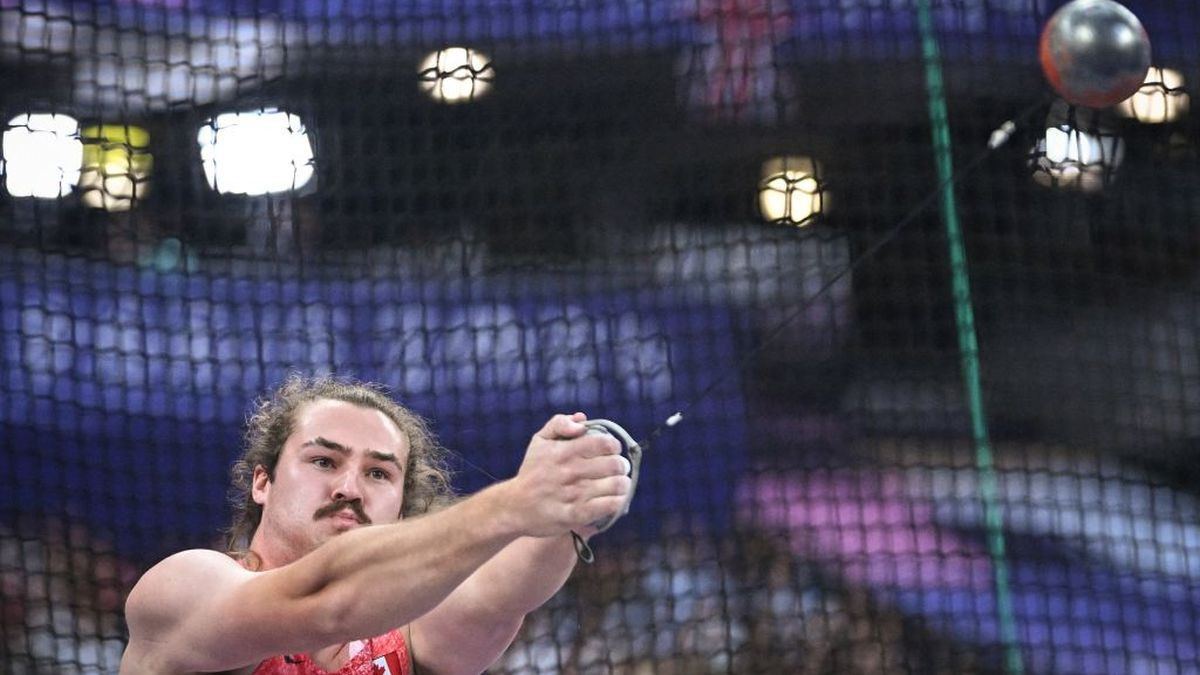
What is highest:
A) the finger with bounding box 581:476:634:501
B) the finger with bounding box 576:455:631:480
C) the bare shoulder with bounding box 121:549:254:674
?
the finger with bounding box 576:455:631:480

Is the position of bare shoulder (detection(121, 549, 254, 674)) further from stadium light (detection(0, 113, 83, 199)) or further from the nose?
stadium light (detection(0, 113, 83, 199))

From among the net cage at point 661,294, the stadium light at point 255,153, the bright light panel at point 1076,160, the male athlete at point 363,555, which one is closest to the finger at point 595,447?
the male athlete at point 363,555

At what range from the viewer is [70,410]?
453 cm

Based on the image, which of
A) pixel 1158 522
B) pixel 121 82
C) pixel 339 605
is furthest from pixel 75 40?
pixel 1158 522

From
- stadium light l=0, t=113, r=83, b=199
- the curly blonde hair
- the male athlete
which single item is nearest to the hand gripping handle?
the male athlete

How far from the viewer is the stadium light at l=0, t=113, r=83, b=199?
14.3ft

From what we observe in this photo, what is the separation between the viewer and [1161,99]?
478cm

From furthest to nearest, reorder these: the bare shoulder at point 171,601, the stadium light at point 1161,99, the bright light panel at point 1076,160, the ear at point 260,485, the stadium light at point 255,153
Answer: the bright light panel at point 1076,160 → the stadium light at point 1161,99 → the stadium light at point 255,153 → the ear at point 260,485 → the bare shoulder at point 171,601

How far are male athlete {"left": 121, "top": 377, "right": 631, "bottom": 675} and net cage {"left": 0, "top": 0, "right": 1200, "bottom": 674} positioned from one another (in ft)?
4.25

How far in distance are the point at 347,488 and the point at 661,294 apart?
6.82 ft

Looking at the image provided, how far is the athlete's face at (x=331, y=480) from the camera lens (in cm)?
280

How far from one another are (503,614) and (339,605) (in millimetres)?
461

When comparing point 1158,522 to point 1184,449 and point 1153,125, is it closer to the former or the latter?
point 1184,449

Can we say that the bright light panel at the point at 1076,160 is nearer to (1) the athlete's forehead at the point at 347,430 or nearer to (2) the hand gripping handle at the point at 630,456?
(1) the athlete's forehead at the point at 347,430
